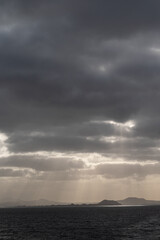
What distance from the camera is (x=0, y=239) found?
99.9 metres

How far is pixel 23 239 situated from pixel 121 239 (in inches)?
1057

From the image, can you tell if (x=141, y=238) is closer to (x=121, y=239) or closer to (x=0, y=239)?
(x=121, y=239)

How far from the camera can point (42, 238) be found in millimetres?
101188

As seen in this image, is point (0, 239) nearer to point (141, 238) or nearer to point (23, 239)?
point (23, 239)

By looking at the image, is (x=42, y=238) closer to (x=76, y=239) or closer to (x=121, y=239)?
(x=76, y=239)

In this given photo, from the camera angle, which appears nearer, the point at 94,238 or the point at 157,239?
the point at 157,239

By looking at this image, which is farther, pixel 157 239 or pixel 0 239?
pixel 0 239

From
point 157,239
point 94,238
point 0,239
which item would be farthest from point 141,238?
point 0,239

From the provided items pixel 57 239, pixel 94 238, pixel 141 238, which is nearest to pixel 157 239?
pixel 141 238

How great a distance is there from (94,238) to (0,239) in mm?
26270

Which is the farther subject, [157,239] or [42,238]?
[42,238]

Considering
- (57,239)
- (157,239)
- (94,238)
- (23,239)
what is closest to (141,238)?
(157,239)

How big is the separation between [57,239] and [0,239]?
1621cm

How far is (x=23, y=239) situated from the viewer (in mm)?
98438
